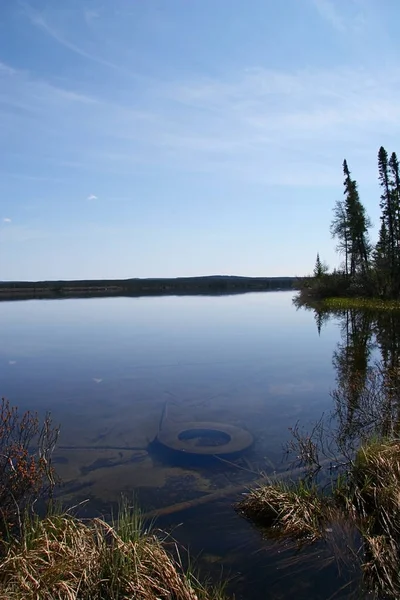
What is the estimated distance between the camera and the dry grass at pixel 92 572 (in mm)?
4590

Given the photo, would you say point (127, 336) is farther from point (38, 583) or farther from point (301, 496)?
point (38, 583)

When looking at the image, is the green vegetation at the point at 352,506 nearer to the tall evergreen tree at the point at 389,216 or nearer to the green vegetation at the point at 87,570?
the green vegetation at the point at 87,570

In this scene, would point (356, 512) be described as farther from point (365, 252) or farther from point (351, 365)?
point (365, 252)

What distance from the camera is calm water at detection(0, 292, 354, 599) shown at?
6957 millimetres

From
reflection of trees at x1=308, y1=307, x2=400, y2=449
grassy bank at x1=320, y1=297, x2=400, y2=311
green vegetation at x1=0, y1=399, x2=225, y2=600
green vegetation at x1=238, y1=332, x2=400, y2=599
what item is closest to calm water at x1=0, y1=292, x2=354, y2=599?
green vegetation at x1=238, y1=332, x2=400, y2=599

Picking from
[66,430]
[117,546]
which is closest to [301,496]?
[117,546]

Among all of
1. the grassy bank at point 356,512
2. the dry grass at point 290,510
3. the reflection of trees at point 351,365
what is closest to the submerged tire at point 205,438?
the reflection of trees at point 351,365

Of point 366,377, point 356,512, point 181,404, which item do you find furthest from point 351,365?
point 356,512

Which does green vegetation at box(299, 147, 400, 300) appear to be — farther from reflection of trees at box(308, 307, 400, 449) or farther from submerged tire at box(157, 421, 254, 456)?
submerged tire at box(157, 421, 254, 456)

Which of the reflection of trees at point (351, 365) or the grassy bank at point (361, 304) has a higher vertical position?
the grassy bank at point (361, 304)

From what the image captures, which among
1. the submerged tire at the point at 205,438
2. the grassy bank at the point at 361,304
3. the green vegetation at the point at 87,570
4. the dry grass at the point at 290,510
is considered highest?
the grassy bank at the point at 361,304

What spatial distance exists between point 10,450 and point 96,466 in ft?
11.3

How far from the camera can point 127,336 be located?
3219 centimetres

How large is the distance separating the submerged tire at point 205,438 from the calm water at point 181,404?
1.01 feet
